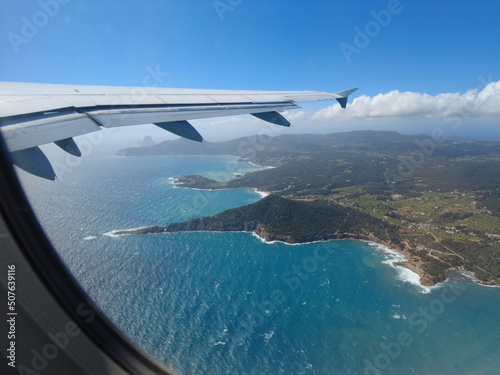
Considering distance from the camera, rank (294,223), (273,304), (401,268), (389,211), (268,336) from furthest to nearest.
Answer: (389,211), (294,223), (401,268), (273,304), (268,336)

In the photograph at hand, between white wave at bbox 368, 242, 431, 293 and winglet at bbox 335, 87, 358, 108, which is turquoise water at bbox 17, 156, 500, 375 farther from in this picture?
winglet at bbox 335, 87, 358, 108

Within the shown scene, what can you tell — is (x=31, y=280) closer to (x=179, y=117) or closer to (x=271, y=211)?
(x=179, y=117)

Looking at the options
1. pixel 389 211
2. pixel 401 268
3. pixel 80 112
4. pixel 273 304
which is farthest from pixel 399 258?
pixel 80 112

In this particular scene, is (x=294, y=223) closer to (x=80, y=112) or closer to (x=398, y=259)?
(x=398, y=259)

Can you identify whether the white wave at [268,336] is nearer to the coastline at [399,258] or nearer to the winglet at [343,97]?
the coastline at [399,258]

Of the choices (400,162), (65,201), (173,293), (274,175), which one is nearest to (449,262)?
(173,293)

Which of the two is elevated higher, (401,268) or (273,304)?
(401,268)

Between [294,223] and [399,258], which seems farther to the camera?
[294,223]
